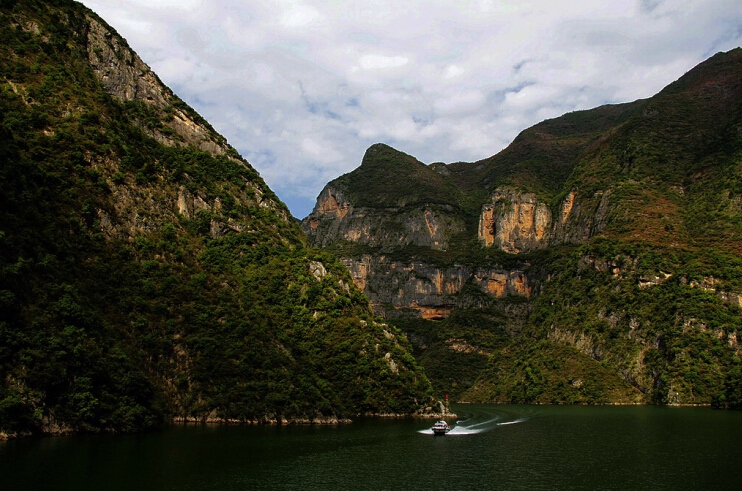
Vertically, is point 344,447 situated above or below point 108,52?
below

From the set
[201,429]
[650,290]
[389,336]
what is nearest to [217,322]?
[201,429]

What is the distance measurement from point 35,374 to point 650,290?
5311 inches

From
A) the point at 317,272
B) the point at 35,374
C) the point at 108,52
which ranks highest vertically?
the point at 108,52

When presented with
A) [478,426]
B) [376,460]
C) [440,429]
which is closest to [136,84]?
[440,429]

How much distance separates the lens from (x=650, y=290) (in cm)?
14825

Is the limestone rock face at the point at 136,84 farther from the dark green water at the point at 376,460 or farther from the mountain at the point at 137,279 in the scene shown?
the dark green water at the point at 376,460

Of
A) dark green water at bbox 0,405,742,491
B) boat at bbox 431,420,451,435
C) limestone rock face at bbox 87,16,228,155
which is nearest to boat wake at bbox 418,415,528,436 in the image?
boat at bbox 431,420,451,435

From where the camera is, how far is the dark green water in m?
45.3

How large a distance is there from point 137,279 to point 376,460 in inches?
1727

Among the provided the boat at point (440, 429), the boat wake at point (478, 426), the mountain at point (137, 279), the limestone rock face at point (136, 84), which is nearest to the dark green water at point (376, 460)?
the boat at point (440, 429)

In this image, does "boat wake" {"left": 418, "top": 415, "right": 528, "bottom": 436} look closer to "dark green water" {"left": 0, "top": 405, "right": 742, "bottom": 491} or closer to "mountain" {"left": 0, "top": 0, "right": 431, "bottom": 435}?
"dark green water" {"left": 0, "top": 405, "right": 742, "bottom": 491}

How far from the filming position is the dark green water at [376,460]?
45344 millimetres

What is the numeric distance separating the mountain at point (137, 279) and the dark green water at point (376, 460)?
5.80 m

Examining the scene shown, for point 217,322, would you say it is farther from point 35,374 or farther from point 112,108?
point 112,108
